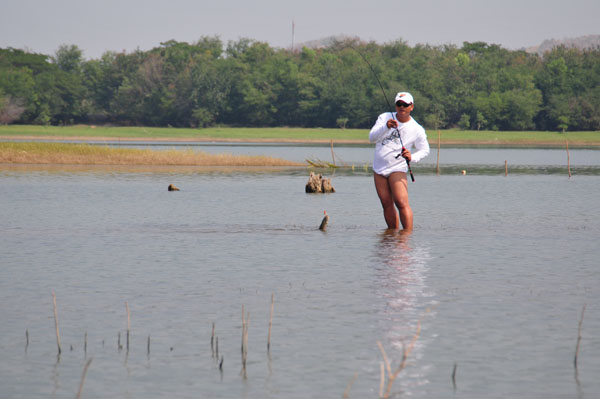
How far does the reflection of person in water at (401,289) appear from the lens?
30.0 ft

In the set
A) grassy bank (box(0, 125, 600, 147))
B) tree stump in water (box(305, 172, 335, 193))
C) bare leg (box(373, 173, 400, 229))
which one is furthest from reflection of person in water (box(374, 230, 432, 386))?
grassy bank (box(0, 125, 600, 147))

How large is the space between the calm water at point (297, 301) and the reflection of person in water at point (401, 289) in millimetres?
35

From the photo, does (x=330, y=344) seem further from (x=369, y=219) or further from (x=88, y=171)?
(x=88, y=171)

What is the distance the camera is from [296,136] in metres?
115

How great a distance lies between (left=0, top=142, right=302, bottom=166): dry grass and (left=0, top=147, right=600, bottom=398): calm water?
2782 cm

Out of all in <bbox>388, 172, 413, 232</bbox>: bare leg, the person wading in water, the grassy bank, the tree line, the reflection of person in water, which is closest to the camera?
the reflection of person in water

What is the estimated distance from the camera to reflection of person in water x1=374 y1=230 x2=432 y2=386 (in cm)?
916

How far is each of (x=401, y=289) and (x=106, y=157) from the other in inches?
1715

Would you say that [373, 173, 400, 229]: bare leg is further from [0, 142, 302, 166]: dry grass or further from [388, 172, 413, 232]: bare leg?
[0, 142, 302, 166]: dry grass

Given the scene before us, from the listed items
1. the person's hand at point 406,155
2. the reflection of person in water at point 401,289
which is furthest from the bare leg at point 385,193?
the person's hand at point 406,155

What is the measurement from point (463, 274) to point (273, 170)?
→ 37748 mm

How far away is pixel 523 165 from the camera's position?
60.9 metres

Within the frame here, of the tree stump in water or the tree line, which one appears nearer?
the tree stump in water

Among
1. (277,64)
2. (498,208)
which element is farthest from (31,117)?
(498,208)
